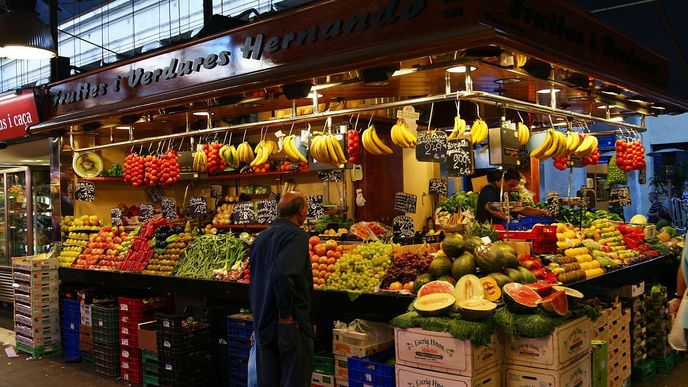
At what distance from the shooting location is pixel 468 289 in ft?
14.6

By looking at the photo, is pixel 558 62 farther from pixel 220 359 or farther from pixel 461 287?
pixel 220 359

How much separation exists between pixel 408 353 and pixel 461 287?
64cm

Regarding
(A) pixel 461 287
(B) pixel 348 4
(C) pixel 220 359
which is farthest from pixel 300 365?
(B) pixel 348 4

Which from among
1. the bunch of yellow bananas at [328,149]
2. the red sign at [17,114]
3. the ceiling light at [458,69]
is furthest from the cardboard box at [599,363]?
the red sign at [17,114]

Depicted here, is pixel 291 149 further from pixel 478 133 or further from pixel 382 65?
pixel 382 65

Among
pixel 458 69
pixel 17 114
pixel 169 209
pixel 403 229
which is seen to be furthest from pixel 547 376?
pixel 17 114

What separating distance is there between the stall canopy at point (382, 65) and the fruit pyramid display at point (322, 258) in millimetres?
1524

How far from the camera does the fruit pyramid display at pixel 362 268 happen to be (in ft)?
17.0

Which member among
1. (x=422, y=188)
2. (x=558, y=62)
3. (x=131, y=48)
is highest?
(x=131, y=48)

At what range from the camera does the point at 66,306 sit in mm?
8188

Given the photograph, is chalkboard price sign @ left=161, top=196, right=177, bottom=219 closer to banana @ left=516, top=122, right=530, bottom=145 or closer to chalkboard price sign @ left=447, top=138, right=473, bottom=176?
chalkboard price sign @ left=447, top=138, right=473, bottom=176

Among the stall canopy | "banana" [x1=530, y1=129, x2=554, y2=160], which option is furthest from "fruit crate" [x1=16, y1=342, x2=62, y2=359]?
"banana" [x1=530, y1=129, x2=554, y2=160]

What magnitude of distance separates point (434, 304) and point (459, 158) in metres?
1.98

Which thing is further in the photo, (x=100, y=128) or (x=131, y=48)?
(x=131, y=48)
